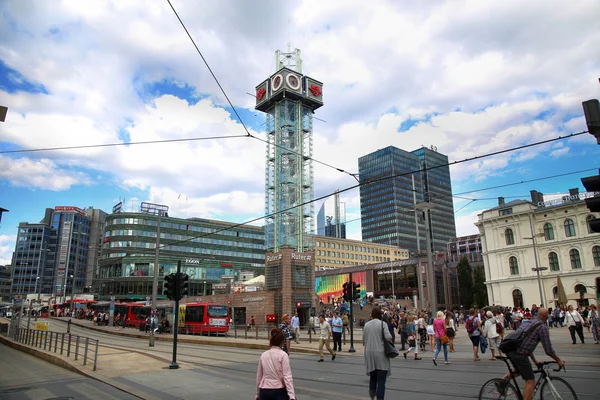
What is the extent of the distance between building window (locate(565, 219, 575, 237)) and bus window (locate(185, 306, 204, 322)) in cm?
4401

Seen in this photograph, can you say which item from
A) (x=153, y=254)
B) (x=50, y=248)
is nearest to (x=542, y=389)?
(x=153, y=254)

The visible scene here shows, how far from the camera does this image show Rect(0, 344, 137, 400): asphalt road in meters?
9.70

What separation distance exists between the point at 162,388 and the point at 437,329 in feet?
29.0

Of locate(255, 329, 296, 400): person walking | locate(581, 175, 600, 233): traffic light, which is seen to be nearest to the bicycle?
locate(581, 175, 600, 233): traffic light

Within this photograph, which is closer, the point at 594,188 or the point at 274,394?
the point at 274,394

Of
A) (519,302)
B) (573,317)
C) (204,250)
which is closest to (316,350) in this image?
(573,317)

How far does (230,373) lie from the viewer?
41.3 ft

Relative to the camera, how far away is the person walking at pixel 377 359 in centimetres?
717

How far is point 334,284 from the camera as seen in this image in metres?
79.3

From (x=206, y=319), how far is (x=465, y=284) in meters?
45.9

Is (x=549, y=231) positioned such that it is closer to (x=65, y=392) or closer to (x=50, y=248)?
(x=65, y=392)

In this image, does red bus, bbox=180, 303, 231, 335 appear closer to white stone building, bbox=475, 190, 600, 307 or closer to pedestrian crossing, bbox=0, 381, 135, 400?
pedestrian crossing, bbox=0, 381, 135, 400

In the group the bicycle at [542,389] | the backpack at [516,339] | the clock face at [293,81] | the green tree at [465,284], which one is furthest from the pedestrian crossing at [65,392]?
the clock face at [293,81]

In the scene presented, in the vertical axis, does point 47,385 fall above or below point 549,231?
below
